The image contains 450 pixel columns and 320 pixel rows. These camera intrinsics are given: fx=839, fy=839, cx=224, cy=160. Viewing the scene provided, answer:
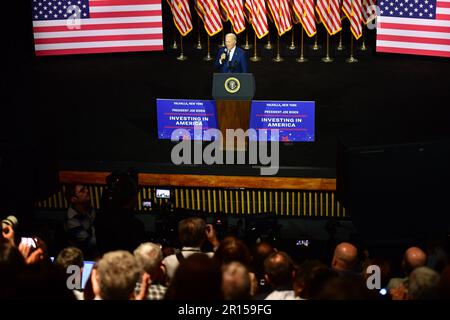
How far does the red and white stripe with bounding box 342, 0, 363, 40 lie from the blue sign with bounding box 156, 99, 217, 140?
4.15 meters

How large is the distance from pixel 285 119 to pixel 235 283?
651 cm

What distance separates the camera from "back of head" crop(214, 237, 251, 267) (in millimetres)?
6523

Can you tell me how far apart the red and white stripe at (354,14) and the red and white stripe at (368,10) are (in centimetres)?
8

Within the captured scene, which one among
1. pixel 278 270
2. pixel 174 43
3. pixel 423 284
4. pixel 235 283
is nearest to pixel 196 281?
pixel 235 283

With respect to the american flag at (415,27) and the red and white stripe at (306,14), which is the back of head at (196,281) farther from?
the red and white stripe at (306,14)

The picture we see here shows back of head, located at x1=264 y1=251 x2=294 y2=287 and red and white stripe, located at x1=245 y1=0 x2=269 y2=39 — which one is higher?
red and white stripe, located at x1=245 y1=0 x2=269 y2=39

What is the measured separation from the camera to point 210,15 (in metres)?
15.0

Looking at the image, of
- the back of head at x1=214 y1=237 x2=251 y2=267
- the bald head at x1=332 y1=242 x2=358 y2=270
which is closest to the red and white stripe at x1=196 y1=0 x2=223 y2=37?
the bald head at x1=332 y1=242 x2=358 y2=270

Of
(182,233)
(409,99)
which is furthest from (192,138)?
(182,233)

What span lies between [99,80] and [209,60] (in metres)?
2.08

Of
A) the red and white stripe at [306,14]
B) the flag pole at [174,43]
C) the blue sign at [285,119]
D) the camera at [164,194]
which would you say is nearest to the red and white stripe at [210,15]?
the flag pole at [174,43]

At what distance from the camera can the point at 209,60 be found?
1489cm

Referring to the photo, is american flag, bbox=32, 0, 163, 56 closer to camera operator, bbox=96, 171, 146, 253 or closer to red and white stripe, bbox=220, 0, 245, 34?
red and white stripe, bbox=220, 0, 245, 34

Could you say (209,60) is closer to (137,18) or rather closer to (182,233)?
(137,18)
